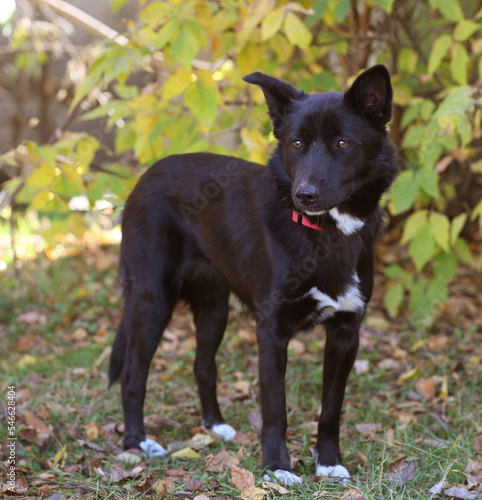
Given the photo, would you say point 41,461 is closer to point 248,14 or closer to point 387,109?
point 387,109

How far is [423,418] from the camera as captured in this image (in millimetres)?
3271

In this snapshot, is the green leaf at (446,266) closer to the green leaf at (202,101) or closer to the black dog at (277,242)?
the black dog at (277,242)

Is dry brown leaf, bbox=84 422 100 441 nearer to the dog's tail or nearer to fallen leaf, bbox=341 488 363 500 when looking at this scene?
the dog's tail

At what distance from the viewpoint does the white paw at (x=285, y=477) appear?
2504mm

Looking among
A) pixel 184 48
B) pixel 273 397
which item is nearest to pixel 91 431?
pixel 273 397

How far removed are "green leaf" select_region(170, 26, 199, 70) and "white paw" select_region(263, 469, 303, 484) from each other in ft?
6.10

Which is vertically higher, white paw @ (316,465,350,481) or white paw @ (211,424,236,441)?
white paw @ (316,465,350,481)

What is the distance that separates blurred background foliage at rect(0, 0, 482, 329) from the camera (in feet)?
10.4

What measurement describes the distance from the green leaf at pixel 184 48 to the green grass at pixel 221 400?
5.96ft

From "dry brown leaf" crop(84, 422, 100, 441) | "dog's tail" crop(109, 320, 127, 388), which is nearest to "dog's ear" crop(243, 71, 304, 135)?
"dog's tail" crop(109, 320, 127, 388)

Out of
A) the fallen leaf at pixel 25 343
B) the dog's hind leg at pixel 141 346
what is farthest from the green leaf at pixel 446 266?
the fallen leaf at pixel 25 343

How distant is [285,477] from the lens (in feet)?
8.26

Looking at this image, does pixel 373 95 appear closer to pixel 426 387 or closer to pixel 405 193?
pixel 405 193

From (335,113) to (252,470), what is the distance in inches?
58.7
